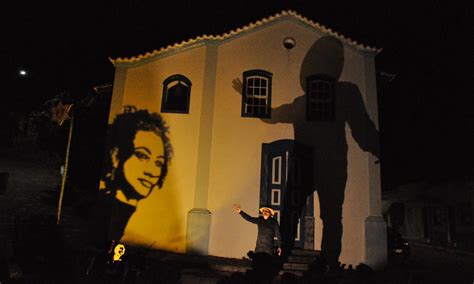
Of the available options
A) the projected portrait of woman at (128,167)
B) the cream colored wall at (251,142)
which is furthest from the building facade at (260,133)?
the projected portrait of woman at (128,167)

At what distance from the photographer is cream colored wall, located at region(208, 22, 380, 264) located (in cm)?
1094

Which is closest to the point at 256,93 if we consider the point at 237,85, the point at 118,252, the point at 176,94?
the point at 237,85

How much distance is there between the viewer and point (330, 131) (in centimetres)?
1162

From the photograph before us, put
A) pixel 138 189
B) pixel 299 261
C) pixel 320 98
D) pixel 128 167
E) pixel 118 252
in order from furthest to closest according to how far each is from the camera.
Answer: pixel 320 98 → pixel 128 167 → pixel 138 189 → pixel 299 261 → pixel 118 252

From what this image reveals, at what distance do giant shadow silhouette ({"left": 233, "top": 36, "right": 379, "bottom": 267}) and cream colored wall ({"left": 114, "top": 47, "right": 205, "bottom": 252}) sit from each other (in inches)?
67.6

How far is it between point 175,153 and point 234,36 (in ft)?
14.8

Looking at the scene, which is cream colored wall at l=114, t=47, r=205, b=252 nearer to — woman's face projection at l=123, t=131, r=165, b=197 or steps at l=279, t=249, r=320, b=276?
woman's face projection at l=123, t=131, r=165, b=197

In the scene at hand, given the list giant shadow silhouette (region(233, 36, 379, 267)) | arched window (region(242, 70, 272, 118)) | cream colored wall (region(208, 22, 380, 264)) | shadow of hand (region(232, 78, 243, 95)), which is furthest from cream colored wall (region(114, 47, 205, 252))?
giant shadow silhouette (region(233, 36, 379, 267))

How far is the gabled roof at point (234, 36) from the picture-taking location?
11883 mm

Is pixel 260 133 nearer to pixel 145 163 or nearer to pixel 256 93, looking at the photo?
A: pixel 256 93

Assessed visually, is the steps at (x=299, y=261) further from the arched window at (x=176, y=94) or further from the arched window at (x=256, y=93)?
the arched window at (x=176, y=94)

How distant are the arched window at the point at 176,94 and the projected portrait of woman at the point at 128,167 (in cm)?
55

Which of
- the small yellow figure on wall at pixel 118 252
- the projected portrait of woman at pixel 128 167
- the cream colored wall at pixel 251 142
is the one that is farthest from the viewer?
the projected portrait of woman at pixel 128 167

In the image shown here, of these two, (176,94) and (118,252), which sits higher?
(176,94)
